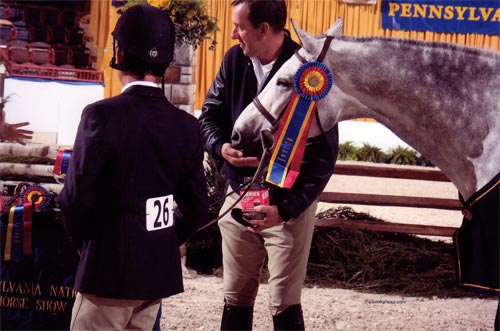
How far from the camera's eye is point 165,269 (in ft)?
5.94

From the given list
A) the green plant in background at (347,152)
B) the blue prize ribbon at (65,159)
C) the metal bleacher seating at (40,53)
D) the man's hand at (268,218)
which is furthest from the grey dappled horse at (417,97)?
the metal bleacher seating at (40,53)

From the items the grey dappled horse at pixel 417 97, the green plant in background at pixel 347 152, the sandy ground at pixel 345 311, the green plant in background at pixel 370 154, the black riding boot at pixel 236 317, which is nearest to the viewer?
the grey dappled horse at pixel 417 97

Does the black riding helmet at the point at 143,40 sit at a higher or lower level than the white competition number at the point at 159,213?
higher

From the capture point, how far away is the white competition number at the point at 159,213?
1756 millimetres

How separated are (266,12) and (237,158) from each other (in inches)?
20.3

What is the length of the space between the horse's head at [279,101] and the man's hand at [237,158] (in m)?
0.05

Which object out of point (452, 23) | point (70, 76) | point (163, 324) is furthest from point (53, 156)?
point (70, 76)

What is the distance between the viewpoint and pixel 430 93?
2.16 m

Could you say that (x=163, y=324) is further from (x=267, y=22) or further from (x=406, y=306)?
(x=267, y=22)

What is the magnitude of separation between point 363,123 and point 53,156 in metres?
6.65

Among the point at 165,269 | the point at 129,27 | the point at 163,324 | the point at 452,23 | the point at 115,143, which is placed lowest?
the point at 163,324

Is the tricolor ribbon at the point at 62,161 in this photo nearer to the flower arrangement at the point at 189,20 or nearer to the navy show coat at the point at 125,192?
the navy show coat at the point at 125,192

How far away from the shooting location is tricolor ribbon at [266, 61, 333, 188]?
2.20 m

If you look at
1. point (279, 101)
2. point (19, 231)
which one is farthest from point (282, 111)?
point (19, 231)
